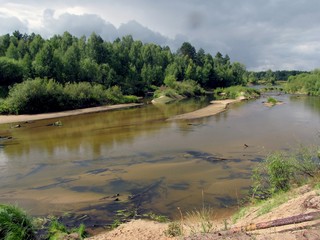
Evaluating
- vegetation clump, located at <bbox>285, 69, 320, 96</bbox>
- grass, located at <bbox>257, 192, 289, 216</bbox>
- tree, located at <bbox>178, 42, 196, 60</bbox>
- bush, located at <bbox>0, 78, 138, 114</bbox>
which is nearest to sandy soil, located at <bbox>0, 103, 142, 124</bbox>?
bush, located at <bbox>0, 78, 138, 114</bbox>

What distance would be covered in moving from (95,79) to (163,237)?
273 feet

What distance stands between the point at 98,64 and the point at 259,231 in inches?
3900

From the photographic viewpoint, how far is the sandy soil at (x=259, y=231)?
835 centimetres

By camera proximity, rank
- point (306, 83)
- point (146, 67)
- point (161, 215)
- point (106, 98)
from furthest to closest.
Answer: point (146, 67), point (306, 83), point (106, 98), point (161, 215)

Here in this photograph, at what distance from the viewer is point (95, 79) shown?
3583 inches

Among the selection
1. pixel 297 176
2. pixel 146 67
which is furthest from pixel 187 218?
pixel 146 67

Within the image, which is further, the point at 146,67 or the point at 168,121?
the point at 146,67

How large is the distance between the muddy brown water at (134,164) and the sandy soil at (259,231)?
2297 mm

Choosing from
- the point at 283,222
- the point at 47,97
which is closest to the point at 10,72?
the point at 47,97

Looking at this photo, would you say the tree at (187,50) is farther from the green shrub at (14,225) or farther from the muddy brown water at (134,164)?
the green shrub at (14,225)

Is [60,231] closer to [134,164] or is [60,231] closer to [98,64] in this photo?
[134,164]

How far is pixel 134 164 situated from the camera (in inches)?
978

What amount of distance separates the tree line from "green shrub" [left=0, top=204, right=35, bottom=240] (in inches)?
2717

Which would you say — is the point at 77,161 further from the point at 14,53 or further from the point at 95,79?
the point at 14,53
